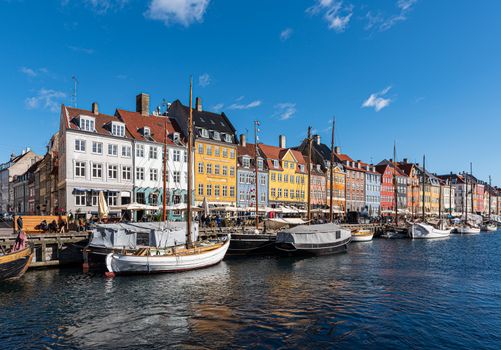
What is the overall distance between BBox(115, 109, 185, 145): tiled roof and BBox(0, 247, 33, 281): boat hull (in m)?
29.3

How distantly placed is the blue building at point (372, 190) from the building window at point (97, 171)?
70780 mm

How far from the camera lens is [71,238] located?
3475 cm

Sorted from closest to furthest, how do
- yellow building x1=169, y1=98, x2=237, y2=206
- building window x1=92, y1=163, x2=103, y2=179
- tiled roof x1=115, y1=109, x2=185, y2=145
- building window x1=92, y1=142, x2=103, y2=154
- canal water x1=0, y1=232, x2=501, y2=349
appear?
canal water x1=0, y1=232, x2=501, y2=349
building window x1=92, y1=163, x2=103, y2=179
building window x1=92, y1=142, x2=103, y2=154
tiled roof x1=115, y1=109, x2=185, y2=145
yellow building x1=169, y1=98, x2=237, y2=206

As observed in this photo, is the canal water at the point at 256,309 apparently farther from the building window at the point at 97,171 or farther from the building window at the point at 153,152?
the building window at the point at 153,152

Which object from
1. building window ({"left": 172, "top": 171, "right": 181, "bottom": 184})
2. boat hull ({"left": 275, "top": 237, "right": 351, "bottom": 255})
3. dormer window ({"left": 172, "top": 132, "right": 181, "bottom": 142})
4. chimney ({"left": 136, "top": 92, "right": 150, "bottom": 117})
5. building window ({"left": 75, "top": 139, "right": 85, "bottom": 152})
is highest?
chimney ({"left": 136, "top": 92, "right": 150, "bottom": 117})

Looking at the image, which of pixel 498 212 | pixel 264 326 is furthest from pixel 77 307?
pixel 498 212

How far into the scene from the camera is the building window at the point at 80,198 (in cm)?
4851

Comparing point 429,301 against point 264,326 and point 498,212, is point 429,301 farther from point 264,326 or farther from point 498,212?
point 498,212

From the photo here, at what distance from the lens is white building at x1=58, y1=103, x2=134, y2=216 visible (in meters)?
48.4

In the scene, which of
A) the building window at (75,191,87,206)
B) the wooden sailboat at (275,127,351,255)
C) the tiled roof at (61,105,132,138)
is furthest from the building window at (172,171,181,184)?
the wooden sailboat at (275,127,351,255)

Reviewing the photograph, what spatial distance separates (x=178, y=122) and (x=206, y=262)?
114ft

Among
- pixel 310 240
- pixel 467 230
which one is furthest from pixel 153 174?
pixel 467 230

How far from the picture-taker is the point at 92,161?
50219 mm

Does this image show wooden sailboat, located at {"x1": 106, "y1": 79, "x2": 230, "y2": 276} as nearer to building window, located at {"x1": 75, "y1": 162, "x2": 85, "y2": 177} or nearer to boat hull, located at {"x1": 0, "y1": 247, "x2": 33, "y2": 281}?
boat hull, located at {"x1": 0, "y1": 247, "x2": 33, "y2": 281}
